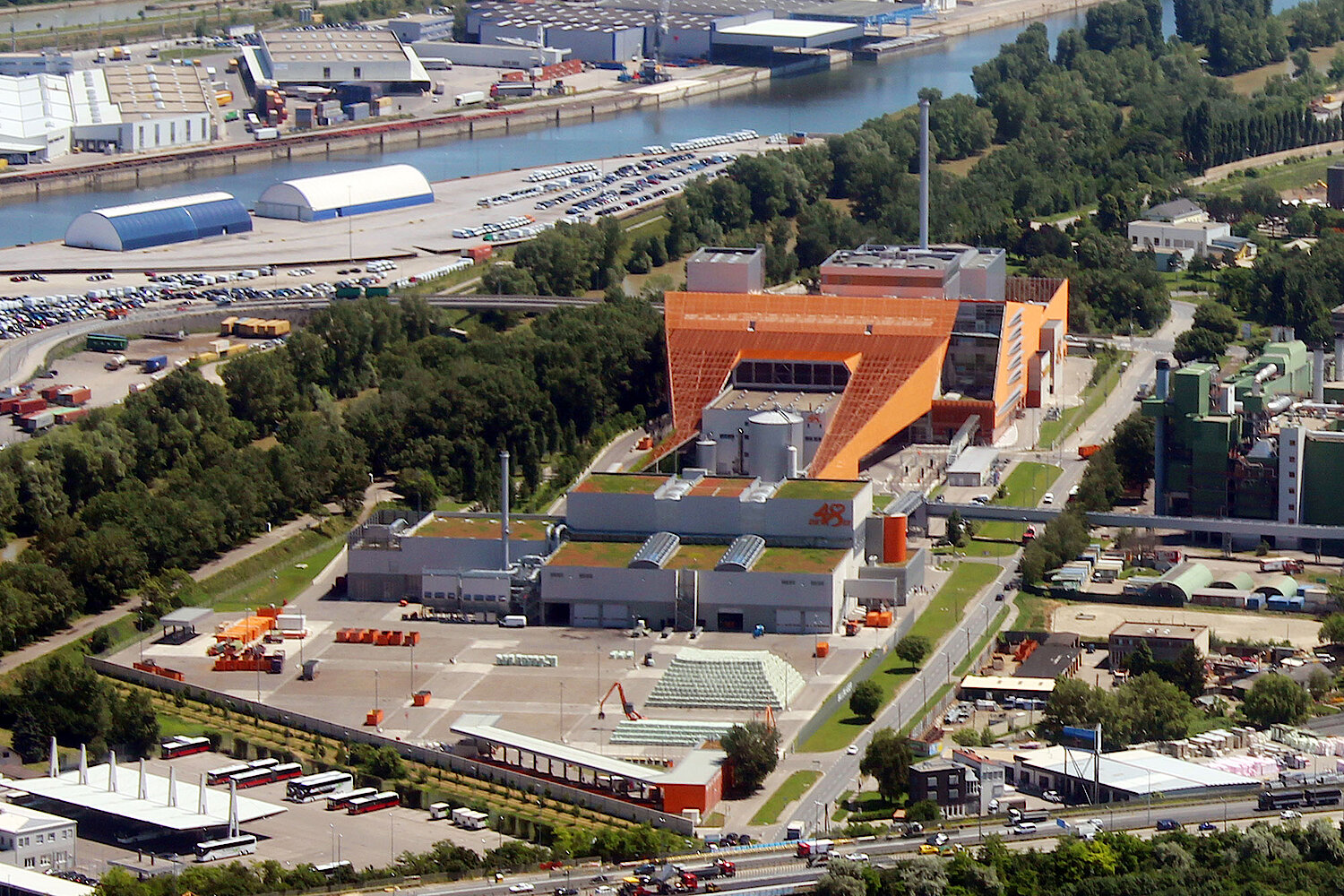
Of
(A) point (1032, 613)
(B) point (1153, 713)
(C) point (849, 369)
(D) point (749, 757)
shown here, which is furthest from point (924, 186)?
(D) point (749, 757)

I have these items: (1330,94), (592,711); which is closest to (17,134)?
(1330,94)

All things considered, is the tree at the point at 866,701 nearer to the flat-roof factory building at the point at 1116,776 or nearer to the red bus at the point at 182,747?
the flat-roof factory building at the point at 1116,776

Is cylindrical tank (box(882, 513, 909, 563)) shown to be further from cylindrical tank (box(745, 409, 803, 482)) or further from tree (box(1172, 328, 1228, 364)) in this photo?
tree (box(1172, 328, 1228, 364))

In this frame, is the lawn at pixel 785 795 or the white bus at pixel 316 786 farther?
the white bus at pixel 316 786

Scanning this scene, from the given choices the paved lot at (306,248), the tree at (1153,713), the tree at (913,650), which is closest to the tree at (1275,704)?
the tree at (1153,713)

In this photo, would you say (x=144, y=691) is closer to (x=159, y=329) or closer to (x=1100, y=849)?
(x=1100, y=849)
